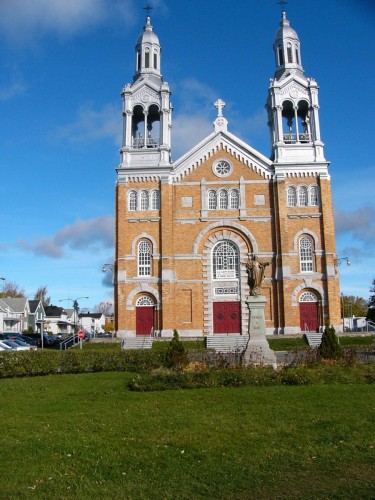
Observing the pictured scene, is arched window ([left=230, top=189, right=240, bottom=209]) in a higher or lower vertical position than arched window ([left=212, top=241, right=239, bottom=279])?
higher

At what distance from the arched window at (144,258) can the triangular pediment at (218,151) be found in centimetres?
611

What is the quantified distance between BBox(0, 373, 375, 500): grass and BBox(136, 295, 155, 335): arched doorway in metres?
25.4

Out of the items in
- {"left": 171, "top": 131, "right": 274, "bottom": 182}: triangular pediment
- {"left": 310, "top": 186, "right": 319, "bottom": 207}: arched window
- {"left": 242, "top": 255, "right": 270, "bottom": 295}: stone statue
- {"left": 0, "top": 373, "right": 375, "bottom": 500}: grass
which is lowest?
{"left": 0, "top": 373, "right": 375, "bottom": 500}: grass

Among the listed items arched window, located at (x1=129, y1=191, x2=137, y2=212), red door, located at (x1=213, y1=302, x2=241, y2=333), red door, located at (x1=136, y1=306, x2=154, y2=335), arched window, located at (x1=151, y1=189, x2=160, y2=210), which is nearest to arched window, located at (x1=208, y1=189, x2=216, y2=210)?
arched window, located at (x1=151, y1=189, x2=160, y2=210)

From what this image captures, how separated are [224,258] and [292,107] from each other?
14627mm

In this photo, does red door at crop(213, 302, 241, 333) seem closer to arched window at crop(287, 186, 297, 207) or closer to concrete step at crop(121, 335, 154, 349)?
concrete step at crop(121, 335, 154, 349)

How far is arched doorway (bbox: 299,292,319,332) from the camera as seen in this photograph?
39312 mm

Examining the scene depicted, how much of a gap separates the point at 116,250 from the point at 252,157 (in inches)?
543

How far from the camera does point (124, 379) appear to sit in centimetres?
1912

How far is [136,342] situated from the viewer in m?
36.8

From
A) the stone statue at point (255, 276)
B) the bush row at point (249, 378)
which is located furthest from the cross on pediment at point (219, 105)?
the bush row at point (249, 378)

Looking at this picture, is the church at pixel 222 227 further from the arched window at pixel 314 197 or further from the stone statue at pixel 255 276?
the stone statue at pixel 255 276

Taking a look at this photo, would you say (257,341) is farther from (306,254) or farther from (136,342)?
(306,254)

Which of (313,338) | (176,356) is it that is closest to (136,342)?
(313,338)
